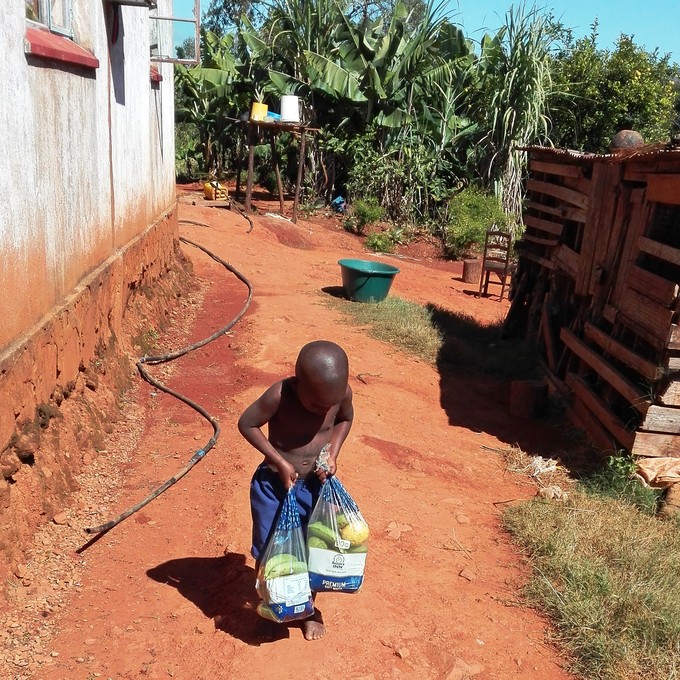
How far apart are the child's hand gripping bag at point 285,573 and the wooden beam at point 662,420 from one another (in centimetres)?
365

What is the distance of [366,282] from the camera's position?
10.5 meters

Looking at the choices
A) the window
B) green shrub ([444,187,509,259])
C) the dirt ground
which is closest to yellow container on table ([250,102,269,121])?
green shrub ([444,187,509,259])

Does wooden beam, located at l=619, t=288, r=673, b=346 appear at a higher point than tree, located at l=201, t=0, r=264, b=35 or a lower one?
lower

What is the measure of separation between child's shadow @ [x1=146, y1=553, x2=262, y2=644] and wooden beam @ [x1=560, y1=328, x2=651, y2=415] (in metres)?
3.47

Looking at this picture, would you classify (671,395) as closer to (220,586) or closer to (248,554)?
(248,554)

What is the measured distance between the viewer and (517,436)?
7.11 metres

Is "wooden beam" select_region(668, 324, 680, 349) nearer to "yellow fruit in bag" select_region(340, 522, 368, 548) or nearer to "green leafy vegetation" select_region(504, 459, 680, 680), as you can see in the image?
"green leafy vegetation" select_region(504, 459, 680, 680)

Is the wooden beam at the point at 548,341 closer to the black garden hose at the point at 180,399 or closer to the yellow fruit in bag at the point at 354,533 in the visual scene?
the black garden hose at the point at 180,399

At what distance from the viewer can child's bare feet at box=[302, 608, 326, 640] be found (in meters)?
3.33

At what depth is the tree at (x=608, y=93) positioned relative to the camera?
54.2 feet

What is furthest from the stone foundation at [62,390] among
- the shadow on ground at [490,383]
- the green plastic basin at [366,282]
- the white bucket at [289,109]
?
the white bucket at [289,109]

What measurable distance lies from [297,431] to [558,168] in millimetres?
6851

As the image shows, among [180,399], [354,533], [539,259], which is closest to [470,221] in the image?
[539,259]

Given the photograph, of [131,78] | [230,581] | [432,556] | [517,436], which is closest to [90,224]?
[131,78]
